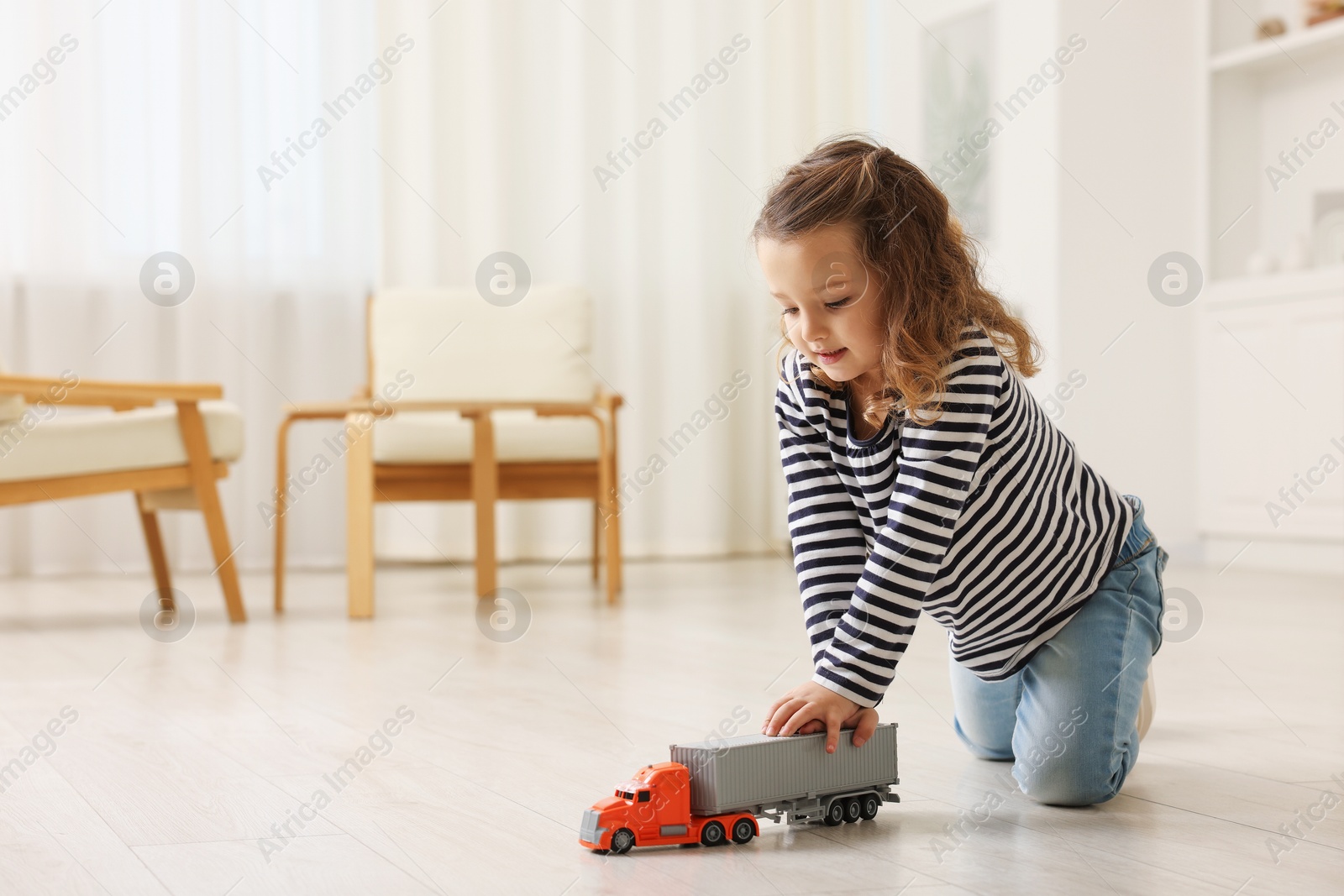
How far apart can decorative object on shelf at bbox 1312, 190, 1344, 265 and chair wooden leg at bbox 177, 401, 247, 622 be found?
9.92ft

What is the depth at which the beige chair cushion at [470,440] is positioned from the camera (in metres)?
3.14

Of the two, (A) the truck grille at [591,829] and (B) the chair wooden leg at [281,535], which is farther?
(B) the chair wooden leg at [281,535]

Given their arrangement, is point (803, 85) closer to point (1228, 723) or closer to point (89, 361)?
point (89, 361)

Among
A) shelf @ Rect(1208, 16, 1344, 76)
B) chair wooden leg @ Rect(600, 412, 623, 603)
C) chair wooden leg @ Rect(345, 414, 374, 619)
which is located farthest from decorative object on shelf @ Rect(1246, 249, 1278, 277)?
chair wooden leg @ Rect(345, 414, 374, 619)

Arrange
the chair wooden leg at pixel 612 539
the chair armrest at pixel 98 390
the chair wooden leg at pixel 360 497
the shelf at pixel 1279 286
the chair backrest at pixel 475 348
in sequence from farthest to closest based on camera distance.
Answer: the chair backrest at pixel 475 348
the shelf at pixel 1279 286
the chair wooden leg at pixel 612 539
the chair wooden leg at pixel 360 497
the chair armrest at pixel 98 390

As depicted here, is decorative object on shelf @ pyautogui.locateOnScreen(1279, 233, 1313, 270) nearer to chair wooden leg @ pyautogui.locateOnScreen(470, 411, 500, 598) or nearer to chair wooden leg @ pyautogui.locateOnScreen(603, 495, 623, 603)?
chair wooden leg @ pyautogui.locateOnScreen(603, 495, 623, 603)

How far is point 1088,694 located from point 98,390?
2016mm

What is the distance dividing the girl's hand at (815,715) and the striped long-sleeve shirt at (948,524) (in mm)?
10

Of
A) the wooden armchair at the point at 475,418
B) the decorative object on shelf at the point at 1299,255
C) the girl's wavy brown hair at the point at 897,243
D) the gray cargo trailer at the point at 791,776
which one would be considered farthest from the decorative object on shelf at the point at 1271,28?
the gray cargo trailer at the point at 791,776

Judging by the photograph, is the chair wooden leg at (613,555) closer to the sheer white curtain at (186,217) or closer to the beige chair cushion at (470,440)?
the beige chair cushion at (470,440)

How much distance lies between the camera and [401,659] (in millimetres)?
2166

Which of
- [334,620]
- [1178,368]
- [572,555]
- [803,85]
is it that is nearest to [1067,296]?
[1178,368]

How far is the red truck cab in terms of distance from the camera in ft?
3.40

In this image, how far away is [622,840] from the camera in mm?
1038
